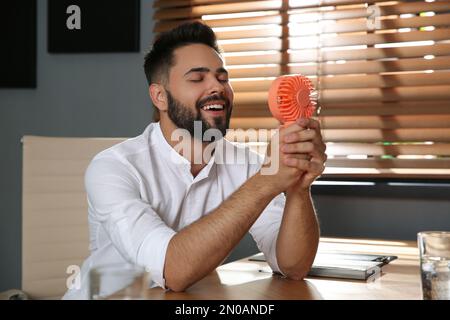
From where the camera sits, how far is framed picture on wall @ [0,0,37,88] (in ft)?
8.59

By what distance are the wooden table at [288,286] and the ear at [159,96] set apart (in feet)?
1.51

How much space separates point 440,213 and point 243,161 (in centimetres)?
77

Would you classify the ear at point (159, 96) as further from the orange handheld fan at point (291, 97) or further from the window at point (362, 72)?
the window at point (362, 72)

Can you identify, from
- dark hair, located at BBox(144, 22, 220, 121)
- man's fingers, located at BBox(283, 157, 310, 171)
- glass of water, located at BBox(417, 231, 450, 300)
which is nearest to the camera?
glass of water, located at BBox(417, 231, 450, 300)

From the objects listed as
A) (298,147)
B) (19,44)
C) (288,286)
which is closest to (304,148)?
(298,147)

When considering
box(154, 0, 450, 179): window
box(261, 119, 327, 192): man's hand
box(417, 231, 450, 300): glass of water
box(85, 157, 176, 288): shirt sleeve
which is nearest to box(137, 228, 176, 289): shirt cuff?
box(85, 157, 176, 288): shirt sleeve

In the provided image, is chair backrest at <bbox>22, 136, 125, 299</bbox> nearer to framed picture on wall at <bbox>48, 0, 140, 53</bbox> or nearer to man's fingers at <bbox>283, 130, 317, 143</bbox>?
man's fingers at <bbox>283, 130, 317, 143</bbox>

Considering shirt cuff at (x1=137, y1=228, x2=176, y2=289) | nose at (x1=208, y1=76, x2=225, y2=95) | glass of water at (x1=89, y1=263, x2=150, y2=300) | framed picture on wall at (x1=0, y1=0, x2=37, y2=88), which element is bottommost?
shirt cuff at (x1=137, y1=228, x2=176, y2=289)

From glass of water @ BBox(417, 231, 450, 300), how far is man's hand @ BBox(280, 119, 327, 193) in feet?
0.98

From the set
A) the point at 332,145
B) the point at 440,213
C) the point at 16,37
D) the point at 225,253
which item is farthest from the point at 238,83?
the point at 225,253

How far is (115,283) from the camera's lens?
55 centimetres

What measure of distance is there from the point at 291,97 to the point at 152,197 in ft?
1.61

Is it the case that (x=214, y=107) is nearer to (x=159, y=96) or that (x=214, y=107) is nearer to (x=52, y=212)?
(x=159, y=96)

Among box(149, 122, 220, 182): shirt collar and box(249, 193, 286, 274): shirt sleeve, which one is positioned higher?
box(149, 122, 220, 182): shirt collar
